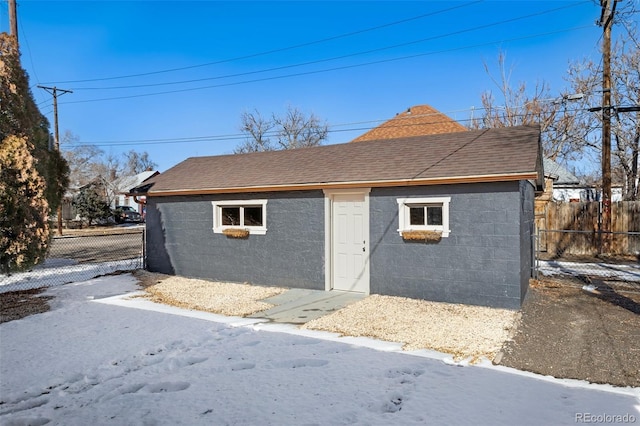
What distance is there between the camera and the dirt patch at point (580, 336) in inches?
179

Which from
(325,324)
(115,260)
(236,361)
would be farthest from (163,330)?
(115,260)

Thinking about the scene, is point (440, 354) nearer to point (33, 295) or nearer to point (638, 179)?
point (33, 295)

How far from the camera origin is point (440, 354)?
16.4ft

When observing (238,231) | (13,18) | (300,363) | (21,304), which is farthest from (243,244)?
(13,18)

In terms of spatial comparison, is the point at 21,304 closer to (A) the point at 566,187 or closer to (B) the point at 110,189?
(A) the point at 566,187

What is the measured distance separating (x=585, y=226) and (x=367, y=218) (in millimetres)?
10576

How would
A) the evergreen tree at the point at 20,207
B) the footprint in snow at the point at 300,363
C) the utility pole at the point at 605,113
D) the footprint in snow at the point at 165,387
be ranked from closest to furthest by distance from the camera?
the footprint in snow at the point at 165,387, the footprint in snow at the point at 300,363, the evergreen tree at the point at 20,207, the utility pole at the point at 605,113

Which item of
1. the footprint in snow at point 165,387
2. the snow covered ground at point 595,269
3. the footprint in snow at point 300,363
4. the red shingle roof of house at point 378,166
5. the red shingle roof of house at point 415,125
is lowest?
the footprint in snow at point 165,387

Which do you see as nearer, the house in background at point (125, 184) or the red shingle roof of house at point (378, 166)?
the red shingle roof of house at point (378, 166)

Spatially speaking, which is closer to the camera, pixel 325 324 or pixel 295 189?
pixel 325 324

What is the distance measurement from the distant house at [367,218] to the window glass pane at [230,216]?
0.03 meters

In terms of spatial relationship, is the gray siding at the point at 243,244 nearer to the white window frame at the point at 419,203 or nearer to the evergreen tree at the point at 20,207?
the white window frame at the point at 419,203

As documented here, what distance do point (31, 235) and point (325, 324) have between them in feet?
18.4

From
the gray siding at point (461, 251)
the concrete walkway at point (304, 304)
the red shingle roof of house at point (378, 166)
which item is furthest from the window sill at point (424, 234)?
the concrete walkway at point (304, 304)
